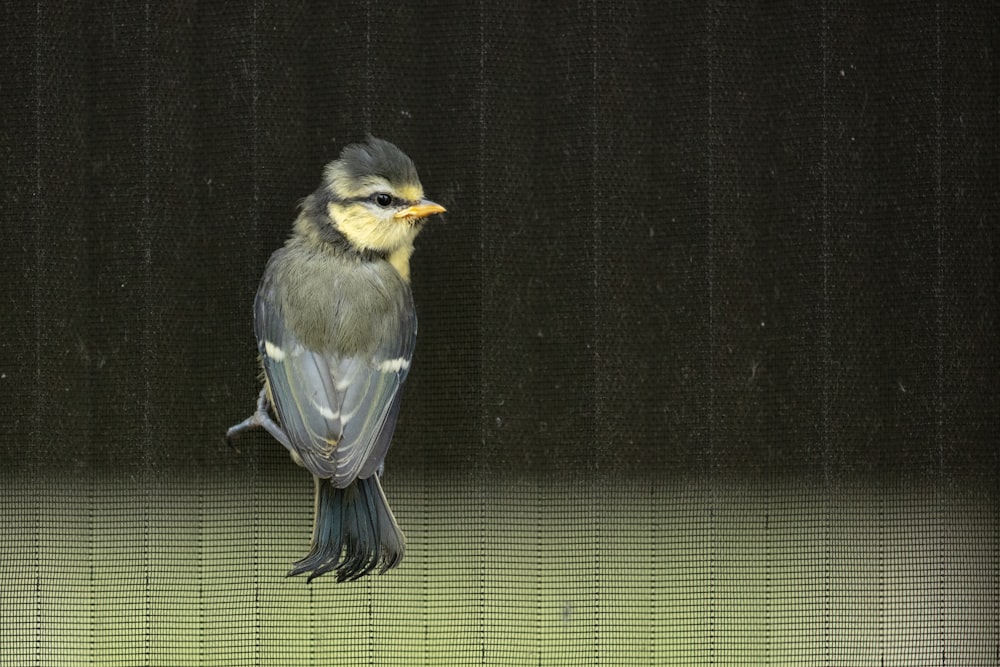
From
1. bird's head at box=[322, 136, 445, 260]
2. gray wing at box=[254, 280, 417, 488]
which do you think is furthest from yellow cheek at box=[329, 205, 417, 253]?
gray wing at box=[254, 280, 417, 488]

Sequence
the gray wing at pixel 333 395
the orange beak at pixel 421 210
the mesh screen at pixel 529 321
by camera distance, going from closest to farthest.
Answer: the gray wing at pixel 333 395, the orange beak at pixel 421 210, the mesh screen at pixel 529 321

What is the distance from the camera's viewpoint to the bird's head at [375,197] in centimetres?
226

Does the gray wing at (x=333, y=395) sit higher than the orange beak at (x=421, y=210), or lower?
lower

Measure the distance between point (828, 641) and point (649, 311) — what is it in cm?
85

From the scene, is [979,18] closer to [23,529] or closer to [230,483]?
[230,483]

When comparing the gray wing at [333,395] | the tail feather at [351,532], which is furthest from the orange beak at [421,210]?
the tail feather at [351,532]

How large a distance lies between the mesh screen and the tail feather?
24 cm

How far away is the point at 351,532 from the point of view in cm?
225

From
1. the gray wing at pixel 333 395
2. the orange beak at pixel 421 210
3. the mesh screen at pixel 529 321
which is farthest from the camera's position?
the mesh screen at pixel 529 321

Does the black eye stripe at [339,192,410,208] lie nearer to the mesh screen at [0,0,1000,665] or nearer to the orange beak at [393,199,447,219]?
the orange beak at [393,199,447,219]

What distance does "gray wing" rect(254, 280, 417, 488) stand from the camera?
7.13 ft

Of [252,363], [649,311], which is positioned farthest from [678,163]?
[252,363]

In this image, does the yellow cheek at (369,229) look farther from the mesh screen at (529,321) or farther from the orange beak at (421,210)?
the mesh screen at (529,321)

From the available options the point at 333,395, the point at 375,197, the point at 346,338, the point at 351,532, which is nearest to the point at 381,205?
the point at 375,197
